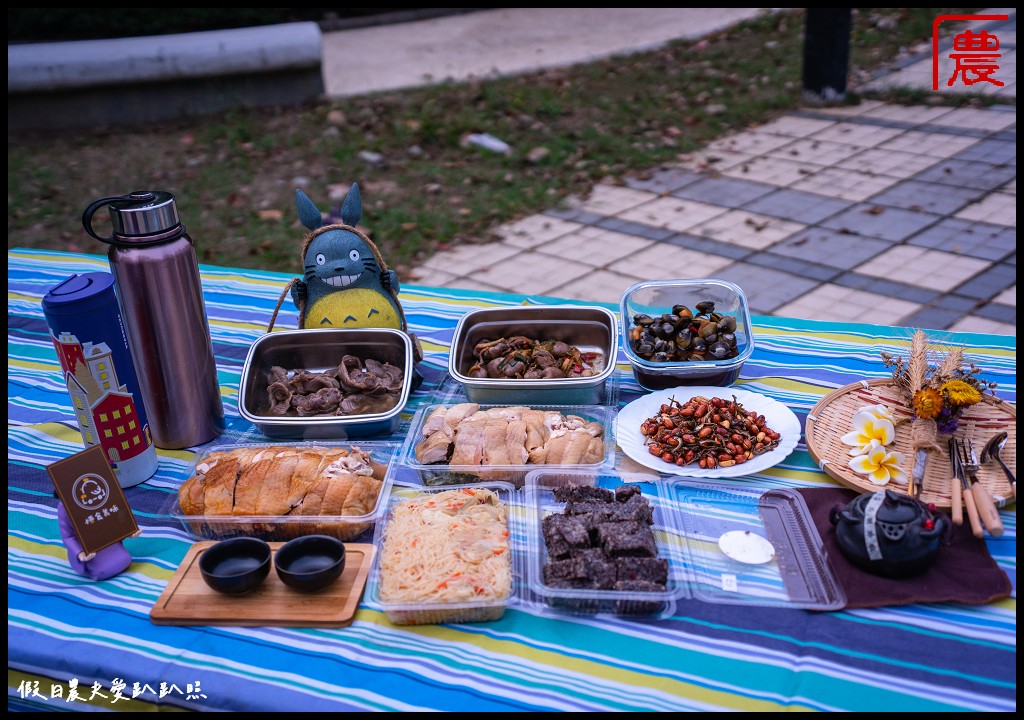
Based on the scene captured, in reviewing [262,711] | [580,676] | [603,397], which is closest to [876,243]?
[603,397]

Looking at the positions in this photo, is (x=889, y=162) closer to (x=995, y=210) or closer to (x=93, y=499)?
(x=995, y=210)

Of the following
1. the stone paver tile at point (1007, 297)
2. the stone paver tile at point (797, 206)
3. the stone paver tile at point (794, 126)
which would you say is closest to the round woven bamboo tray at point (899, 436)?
the stone paver tile at point (1007, 297)

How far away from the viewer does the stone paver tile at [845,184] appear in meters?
6.61

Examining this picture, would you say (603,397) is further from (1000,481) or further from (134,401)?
(134,401)

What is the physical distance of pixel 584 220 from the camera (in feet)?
21.7

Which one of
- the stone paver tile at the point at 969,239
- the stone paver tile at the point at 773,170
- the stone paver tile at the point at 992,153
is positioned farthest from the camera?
the stone paver tile at the point at 773,170

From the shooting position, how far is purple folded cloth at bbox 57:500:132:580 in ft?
6.46

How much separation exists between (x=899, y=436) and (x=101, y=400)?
217 cm

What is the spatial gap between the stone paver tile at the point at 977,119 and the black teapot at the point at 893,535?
23.6 ft

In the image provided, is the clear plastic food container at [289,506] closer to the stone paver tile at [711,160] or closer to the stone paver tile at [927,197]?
the stone paver tile at [927,197]

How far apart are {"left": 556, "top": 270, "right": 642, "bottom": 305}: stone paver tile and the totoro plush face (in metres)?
2.80

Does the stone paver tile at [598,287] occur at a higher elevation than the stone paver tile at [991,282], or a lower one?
higher

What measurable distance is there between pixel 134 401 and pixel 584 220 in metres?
4.86

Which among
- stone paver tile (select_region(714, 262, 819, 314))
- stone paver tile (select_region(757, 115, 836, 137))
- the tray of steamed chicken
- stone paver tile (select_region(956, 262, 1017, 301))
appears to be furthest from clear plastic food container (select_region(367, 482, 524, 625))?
stone paver tile (select_region(757, 115, 836, 137))
